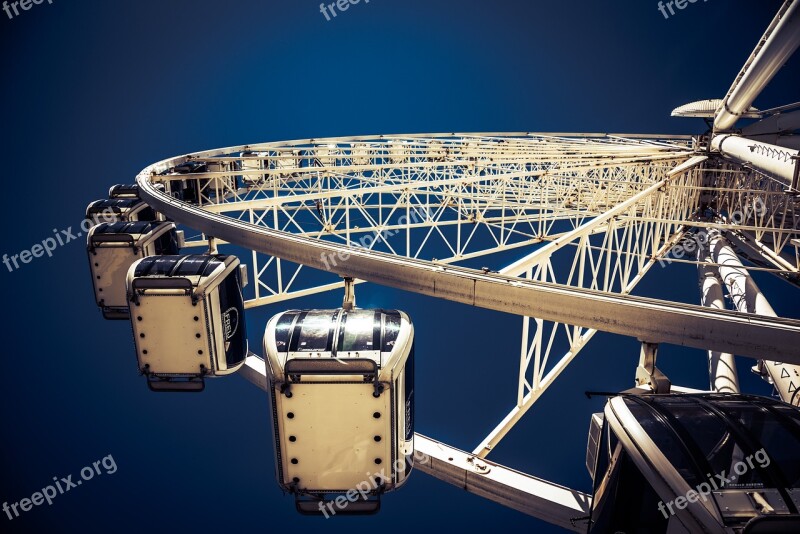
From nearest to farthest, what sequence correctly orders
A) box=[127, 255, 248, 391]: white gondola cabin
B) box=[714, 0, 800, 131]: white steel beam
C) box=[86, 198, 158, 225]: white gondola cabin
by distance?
box=[127, 255, 248, 391]: white gondola cabin → box=[714, 0, 800, 131]: white steel beam → box=[86, 198, 158, 225]: white gondola cabin

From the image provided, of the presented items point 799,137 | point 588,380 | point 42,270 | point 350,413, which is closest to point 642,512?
point 350,413

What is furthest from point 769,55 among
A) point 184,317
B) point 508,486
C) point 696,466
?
point 184,317

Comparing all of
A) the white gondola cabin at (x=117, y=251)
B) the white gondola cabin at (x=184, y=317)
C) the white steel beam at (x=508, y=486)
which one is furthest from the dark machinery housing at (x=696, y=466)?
the white gondola cabin at (x=117, y=251)

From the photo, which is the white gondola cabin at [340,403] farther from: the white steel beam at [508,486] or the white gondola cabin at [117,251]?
the white gondola cabin at [117,251]

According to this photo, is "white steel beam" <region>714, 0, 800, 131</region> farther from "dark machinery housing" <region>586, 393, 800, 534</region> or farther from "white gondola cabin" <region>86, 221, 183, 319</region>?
"white gondola cabin" <region>86, 221, 183, 319</region>

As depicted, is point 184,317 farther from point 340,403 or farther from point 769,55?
point 769,55

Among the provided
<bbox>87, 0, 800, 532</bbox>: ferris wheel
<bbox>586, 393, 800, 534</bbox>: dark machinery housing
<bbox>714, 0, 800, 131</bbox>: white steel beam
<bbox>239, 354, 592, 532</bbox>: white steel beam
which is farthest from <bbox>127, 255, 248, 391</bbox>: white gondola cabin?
<bbox>714, 0, 800, 131</bbox>: white steel beam

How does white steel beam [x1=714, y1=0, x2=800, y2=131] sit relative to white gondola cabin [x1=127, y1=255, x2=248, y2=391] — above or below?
above

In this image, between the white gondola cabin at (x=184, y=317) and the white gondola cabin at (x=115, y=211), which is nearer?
the white gondola cabin at (x=184, y=317)

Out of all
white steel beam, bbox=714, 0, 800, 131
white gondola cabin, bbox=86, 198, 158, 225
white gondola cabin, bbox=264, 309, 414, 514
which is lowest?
white gondola cabin, bbox=264, 309, 414, 514

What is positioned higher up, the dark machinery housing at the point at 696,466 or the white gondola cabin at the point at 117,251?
the white gondola cabin at the point at 117,251

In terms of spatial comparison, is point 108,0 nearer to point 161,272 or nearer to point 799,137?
point 161,272
